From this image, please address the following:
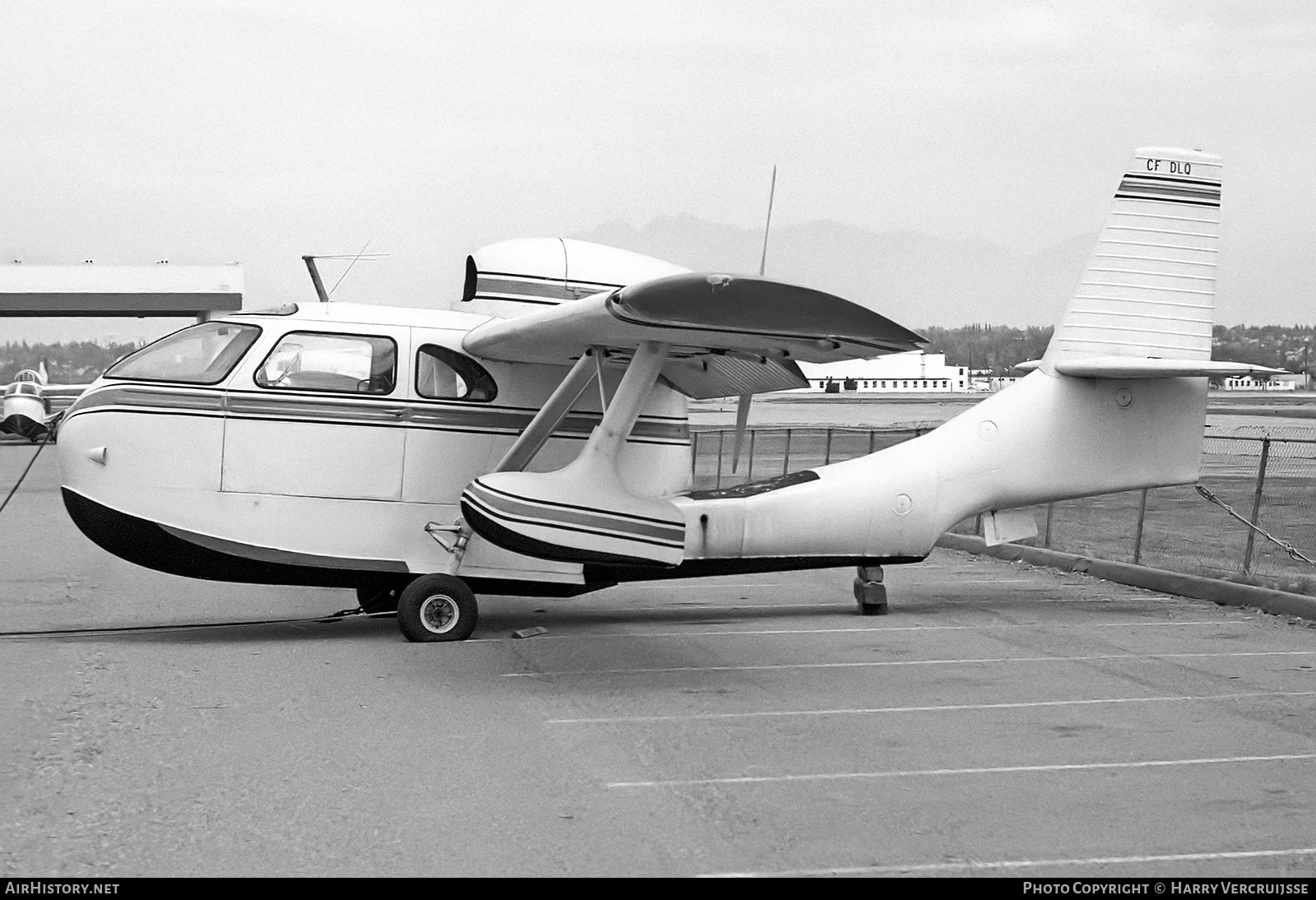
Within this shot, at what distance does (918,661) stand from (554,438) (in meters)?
3.42

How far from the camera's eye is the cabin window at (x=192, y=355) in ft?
32.8

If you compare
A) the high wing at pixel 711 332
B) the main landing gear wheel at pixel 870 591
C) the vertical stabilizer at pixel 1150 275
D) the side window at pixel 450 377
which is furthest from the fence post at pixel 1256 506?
the side window at pixel 450 377

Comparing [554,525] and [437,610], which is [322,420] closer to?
Result: [437,610]

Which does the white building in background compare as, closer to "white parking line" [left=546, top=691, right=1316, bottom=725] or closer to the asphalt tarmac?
the asphalt tarmac

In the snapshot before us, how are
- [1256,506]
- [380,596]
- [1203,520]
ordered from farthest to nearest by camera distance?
[1203,520] < [1256,506] < [380,596]

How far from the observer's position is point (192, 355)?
1015 cm

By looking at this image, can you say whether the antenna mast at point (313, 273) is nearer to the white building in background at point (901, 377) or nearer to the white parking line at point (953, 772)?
the white parking line at point (953, 772)

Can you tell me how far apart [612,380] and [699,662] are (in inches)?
104

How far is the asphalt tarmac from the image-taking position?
5090mm

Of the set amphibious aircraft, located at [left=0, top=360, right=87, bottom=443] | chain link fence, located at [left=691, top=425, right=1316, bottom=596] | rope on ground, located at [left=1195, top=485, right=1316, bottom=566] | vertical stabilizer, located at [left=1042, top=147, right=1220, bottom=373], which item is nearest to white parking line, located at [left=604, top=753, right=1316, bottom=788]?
chain link fence, located at [left=691, top=425, right=1316, bottom=596]

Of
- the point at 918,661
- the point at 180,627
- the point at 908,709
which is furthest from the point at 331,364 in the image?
the point at 908,709

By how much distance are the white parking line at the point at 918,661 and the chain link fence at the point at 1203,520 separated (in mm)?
2485
